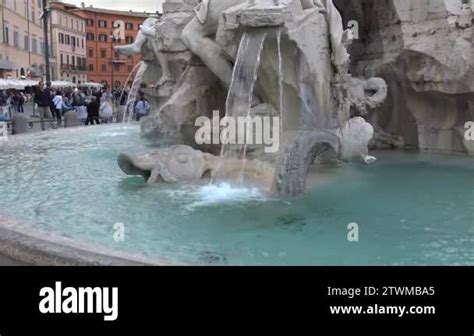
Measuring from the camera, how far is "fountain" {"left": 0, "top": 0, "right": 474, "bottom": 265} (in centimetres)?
437

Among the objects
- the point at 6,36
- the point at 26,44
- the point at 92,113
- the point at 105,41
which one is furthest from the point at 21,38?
the point at 105,41

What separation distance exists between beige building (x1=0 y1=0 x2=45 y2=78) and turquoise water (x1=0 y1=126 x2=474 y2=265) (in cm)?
3118

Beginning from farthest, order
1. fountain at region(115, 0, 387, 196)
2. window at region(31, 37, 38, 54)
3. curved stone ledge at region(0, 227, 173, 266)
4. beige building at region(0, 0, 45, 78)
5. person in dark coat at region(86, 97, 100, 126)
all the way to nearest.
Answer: window at region(31, 37, 38, 54) → beige building at region(0, 0, 45, 78) → person in dark coat at region(86, 97, 100, 126) → fountain at region(115, 0, 387, 196) → curved stone ledge at region(0, 227, 173, 266)

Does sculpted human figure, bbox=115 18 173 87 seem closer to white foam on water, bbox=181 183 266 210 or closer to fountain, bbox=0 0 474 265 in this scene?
fountain, bbox=0 0 474 265

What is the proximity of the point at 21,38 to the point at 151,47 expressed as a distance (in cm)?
3693

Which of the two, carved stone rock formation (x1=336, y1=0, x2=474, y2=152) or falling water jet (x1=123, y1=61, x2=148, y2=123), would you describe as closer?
carved stone rock formation (x1=336, y1=0, x2=474, y2=152)

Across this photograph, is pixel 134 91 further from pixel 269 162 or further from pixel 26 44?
pixel 26 44

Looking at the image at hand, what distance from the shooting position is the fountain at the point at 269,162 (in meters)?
4.37

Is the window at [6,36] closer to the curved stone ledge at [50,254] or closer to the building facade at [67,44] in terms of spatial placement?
the building facade at [67,44]

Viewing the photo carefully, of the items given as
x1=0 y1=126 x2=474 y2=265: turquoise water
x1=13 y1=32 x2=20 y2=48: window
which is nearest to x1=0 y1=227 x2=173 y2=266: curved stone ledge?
x1=0 y1=126 x2=474 y2=265: turquoise water

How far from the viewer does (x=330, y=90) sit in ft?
24.6

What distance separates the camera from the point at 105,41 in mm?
79875
